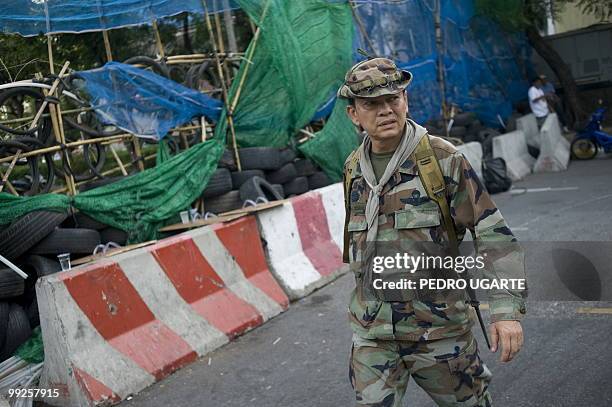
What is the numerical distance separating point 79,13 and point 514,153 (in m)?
8.82

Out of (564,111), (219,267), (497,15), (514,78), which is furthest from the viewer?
(564,111)

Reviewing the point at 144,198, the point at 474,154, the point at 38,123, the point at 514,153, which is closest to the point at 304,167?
the point at 144,198

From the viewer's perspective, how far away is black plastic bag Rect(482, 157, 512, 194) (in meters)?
12.0

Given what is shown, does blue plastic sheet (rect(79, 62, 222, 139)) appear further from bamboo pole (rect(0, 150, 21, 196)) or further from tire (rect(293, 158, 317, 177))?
tire (rect(293, 158, 317, 177))

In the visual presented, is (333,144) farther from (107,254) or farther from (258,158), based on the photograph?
(107,254)

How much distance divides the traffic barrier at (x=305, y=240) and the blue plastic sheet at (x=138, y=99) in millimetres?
1605

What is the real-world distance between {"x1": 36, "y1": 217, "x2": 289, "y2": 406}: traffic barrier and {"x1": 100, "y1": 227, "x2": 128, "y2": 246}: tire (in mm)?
1047

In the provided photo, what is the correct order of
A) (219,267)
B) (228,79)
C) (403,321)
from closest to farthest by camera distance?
(403,321), (219,267), (228,79)

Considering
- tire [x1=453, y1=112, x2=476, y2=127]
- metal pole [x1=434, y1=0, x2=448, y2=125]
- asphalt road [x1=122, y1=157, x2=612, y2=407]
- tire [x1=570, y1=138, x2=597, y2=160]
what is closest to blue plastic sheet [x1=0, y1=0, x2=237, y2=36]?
asphalt road [x1=122, y1=157, x2=612, y2=407]

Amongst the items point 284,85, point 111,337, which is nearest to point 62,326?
point 111,337

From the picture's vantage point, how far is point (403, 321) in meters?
3.06

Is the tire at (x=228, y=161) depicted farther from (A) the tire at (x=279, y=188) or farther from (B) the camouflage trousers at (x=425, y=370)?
(B) the camouflage trousers at (x=425, y=370)

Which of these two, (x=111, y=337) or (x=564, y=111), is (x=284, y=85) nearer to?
(x=111, y=337)

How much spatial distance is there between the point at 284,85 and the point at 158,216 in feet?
8.60
